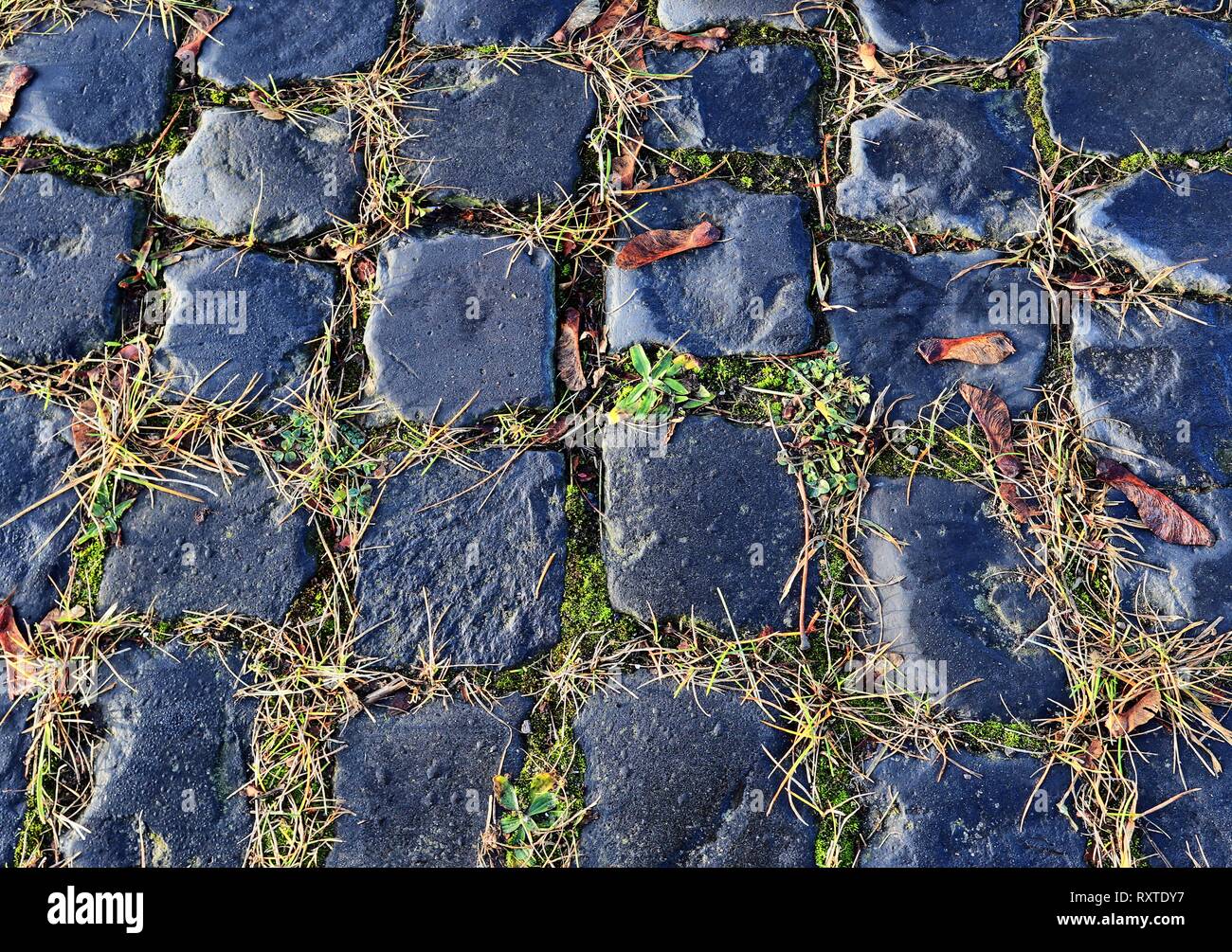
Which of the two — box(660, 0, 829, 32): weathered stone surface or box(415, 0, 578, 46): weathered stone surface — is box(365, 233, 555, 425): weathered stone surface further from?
box(660, 0, 829, 32): weathered stone surface

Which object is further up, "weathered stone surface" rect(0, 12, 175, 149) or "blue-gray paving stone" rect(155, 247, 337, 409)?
"weathered stone surface" rect(0, 12, 175, 149)

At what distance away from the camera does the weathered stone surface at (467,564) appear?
199 centimetres

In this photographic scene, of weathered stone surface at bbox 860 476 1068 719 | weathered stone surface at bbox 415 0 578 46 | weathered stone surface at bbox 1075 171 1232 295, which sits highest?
weathered stone surface at bbox 415 0 578 46

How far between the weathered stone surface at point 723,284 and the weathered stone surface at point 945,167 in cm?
21

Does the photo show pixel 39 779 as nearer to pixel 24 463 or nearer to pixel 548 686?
pixel 24 463

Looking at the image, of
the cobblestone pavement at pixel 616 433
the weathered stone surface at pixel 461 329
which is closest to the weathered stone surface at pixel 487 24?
the cobblestone pavement at pixel 616 433

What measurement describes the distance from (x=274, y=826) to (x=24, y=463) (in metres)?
1.09

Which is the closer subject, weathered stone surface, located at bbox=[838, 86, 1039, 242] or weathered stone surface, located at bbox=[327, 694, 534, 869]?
weathered stone surface, located at bbox=[327, 694, 534, 869]

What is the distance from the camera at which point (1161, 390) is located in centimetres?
208

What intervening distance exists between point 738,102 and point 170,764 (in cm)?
219

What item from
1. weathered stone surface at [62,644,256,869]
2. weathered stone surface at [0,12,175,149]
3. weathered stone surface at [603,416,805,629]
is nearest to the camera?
weathered stone surface at [62,644,256,869]

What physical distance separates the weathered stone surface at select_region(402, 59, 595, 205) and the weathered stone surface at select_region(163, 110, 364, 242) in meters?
0.20

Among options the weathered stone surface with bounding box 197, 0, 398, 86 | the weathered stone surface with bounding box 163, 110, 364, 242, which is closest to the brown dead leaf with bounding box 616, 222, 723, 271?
the weathered stone surface with bounding box 163, 110, 364, 242

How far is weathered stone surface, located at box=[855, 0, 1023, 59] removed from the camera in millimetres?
2201
